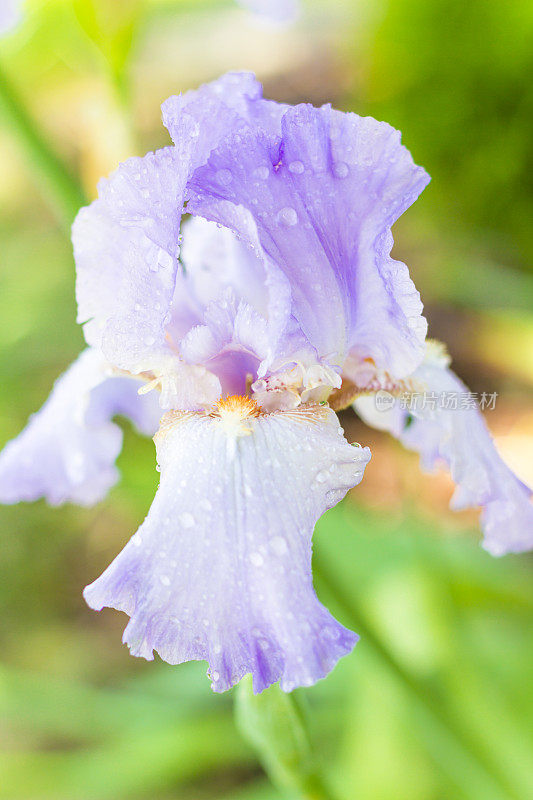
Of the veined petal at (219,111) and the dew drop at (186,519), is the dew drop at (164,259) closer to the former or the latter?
the veined petal at (219,111)

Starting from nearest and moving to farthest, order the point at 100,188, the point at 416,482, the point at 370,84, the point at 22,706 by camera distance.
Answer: the point at 100,188 < the point at 22,706 < the point at 416,482 < the point at 370,84

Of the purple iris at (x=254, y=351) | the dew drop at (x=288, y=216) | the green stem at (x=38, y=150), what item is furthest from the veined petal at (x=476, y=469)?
the green stem at (x=38, y=150)

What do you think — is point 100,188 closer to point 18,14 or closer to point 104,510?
point 18,14

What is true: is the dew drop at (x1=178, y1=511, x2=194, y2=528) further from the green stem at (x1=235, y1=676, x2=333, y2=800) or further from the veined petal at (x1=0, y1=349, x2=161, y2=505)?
the veined petal at (x1=0, y1=349, x2=161, y2=505)

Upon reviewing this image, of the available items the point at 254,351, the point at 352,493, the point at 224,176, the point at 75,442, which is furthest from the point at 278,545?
the point at 352,493

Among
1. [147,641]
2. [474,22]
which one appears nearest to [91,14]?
[147,641]

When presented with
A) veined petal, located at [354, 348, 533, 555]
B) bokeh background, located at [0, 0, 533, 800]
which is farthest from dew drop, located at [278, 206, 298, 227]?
bokeh background, located at [0, 0, 533, 800]
